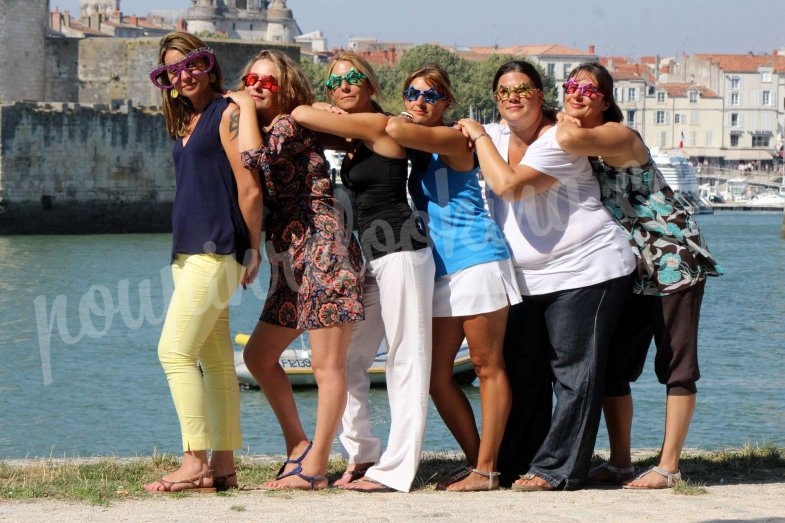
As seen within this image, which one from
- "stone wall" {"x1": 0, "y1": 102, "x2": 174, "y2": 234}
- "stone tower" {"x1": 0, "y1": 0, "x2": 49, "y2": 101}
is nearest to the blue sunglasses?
"stone wall" {"x1": 0, "y1": 102, "x2": 174, "y2": 234}

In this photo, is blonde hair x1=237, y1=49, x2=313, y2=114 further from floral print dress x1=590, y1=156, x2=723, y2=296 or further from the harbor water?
the harbor water

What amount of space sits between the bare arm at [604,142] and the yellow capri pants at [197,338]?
1.29 metres

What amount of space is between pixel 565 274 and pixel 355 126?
0.97 meters

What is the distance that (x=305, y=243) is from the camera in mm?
5227

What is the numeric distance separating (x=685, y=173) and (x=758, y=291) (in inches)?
1443

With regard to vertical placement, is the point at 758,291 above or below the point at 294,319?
below

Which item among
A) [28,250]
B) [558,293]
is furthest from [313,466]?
[28,250]

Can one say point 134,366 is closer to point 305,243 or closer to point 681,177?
point 305,243

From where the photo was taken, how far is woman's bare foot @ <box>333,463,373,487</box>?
17.6 feet

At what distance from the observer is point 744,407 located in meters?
13.8

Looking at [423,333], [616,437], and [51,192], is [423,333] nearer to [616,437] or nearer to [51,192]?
[616,437]

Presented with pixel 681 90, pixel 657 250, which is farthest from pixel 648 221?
pixel 681 90

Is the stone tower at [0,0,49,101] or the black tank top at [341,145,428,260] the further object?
the stone tower at [0,0,49,101]

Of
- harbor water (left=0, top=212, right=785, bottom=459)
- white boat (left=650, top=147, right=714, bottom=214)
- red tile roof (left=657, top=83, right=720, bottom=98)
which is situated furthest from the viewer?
red tile roof (left=657, top=83, right=720, bottom=98)
